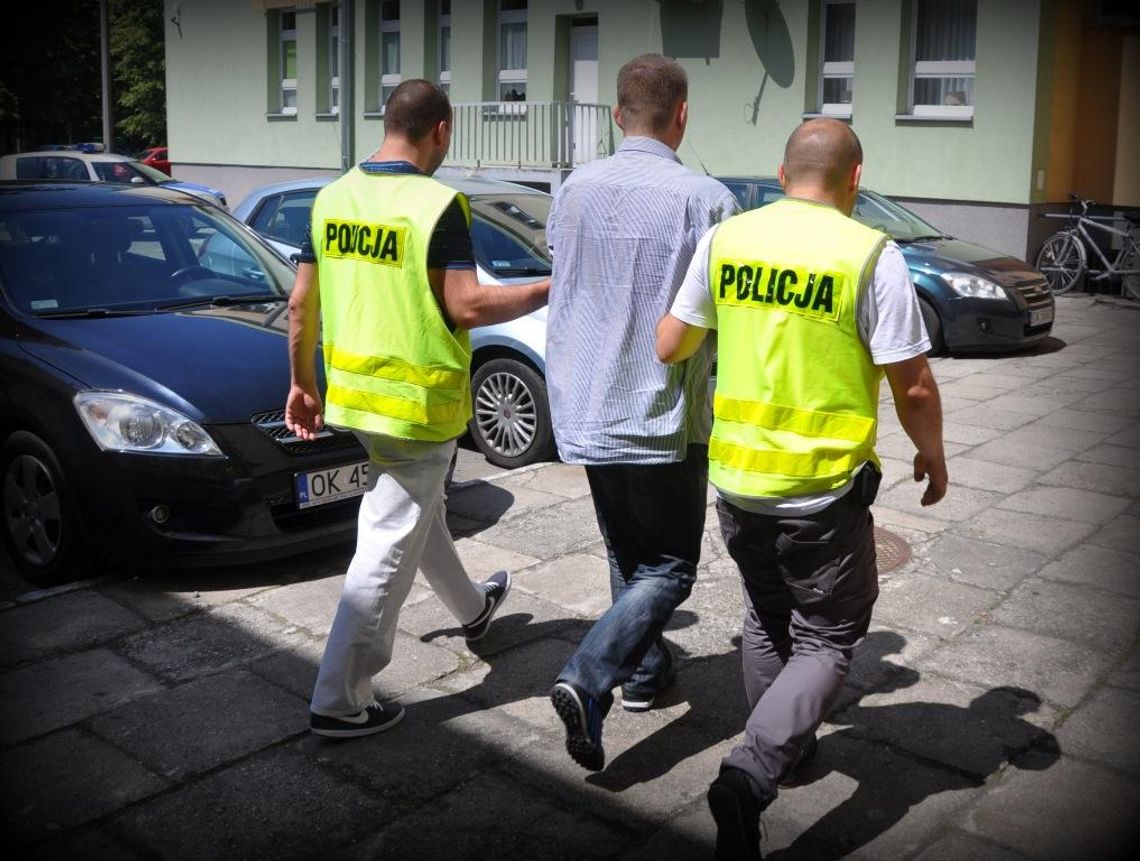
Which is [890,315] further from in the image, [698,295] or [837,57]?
[837,57]

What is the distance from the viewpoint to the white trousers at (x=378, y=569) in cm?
383

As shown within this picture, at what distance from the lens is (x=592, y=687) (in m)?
3.49

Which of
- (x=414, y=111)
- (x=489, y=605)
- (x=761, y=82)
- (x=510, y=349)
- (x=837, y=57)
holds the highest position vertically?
(x=837, y=57)

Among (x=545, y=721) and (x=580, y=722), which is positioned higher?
(x=580, y=722)

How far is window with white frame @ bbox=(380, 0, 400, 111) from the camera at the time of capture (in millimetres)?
25281

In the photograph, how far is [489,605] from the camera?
15.2 feet

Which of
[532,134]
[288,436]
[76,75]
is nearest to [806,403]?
[288,436]

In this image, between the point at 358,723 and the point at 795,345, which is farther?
the point at 358,723

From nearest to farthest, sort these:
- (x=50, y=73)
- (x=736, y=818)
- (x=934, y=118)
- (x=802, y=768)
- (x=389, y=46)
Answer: (x=736, y=818)
(x=802, y=768)
(x=934, y=118)
(x=389, y=46)
(x=50, y=73)

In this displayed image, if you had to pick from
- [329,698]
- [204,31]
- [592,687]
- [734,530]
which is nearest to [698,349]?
[734,530]

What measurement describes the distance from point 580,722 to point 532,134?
19.7m

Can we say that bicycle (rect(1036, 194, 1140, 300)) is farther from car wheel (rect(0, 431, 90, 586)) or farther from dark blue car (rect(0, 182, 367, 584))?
car wheel (rect(0, 431, 90, 586))

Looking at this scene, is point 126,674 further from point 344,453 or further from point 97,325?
point 97,325

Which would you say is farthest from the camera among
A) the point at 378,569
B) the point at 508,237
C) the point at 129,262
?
the point at 508,237
